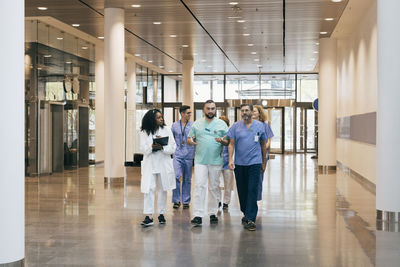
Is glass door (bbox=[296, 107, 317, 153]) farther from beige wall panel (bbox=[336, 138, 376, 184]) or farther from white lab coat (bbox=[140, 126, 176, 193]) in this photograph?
white lab coat (bbox=[140, 126, 176, 193])

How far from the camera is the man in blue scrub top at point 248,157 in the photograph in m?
7.88

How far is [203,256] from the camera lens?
239 inches

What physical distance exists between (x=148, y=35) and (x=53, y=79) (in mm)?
3194

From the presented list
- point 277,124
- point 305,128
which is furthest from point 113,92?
point 305,128

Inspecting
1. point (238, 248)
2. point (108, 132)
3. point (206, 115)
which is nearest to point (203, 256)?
point (238, 248)

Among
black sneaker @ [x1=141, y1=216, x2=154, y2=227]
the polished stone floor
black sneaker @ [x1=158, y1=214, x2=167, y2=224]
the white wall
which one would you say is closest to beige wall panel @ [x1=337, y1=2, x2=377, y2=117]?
the white wall

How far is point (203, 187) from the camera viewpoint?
8164mm

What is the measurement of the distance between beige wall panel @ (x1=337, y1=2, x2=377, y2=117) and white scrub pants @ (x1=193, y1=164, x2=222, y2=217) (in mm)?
6327

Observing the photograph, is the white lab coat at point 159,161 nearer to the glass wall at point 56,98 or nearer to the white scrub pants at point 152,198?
the white scrub pants at point 152,198

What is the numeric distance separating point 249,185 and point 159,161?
131cm

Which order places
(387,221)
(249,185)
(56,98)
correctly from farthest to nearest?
1. (56,98)
2. (387,221)
3. (249,185)

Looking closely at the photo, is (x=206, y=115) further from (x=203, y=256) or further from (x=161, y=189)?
(x=203, y=256)
